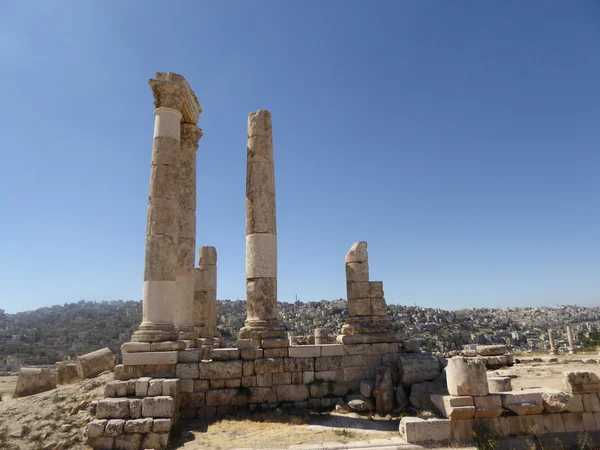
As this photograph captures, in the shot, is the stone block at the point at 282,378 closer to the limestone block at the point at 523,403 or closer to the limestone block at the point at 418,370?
the limestone block at the point at 418,370

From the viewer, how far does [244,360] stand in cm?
1227

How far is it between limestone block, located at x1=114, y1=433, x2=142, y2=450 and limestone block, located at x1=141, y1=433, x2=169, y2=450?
0.13 meters

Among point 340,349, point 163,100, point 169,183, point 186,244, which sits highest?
point 163,100

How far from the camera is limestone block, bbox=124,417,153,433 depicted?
31.5ft

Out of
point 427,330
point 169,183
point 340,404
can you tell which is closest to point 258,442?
point 340,404

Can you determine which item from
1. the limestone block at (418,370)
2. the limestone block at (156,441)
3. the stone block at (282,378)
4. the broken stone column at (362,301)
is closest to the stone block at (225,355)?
the stone block at (282,378)

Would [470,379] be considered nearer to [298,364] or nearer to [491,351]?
[298,364]

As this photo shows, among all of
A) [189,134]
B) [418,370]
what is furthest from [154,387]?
[189,134]

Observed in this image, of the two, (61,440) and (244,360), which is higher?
(244,360)

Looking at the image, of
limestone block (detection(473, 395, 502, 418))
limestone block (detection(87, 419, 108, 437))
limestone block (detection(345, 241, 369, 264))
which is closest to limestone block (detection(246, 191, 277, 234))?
limestone block (detection(345, 241, 369, 264))

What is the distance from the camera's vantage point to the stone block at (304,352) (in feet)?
41.2

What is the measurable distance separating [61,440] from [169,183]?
7.57m

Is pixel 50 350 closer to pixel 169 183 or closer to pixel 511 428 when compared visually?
pixel 169 183

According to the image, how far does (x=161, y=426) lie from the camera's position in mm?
9586
